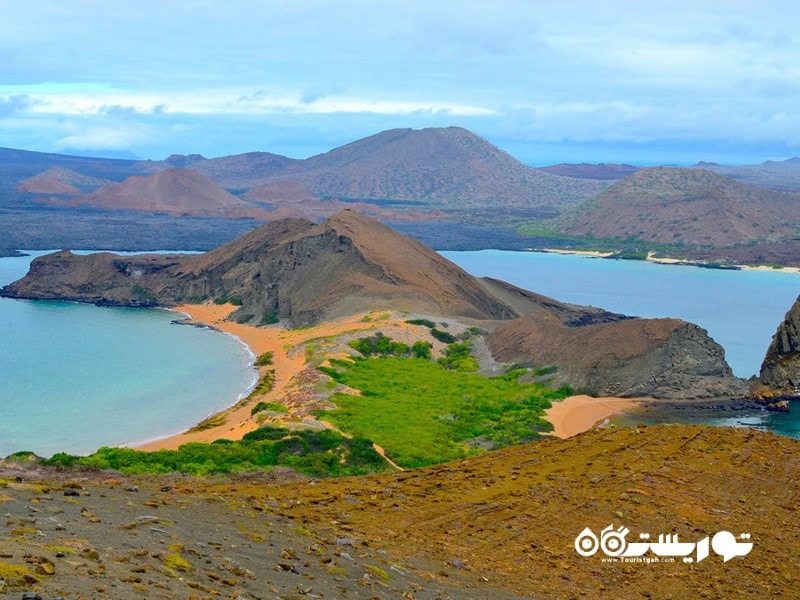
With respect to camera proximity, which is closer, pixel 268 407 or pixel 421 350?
pixel 268 407

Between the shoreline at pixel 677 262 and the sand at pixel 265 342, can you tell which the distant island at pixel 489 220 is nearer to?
the shoreline at pixel 677 262

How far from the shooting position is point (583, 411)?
130 feet

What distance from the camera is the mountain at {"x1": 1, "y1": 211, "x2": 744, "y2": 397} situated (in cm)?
4434

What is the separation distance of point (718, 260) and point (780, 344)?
77.4 m

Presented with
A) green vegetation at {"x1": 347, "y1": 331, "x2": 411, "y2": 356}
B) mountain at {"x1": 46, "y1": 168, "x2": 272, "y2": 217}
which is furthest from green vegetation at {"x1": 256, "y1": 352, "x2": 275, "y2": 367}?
mountain at {"x1": 46, "y1": 168, "x2": 272, "y2": 217}

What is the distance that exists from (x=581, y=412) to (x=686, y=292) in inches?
2198

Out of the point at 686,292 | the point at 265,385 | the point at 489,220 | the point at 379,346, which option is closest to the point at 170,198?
the point at 489,220

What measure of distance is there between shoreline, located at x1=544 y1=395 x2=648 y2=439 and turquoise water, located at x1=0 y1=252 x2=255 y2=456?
13307 millimetres

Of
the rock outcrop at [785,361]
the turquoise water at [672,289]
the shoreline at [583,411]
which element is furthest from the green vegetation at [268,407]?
the turquoise water at [672,289]

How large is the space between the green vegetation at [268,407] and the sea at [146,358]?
9.14 ft

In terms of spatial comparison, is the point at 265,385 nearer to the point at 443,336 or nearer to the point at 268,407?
the point at 268,407

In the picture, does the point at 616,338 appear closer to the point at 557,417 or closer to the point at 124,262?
the point at 557,417

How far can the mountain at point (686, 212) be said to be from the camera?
459ft

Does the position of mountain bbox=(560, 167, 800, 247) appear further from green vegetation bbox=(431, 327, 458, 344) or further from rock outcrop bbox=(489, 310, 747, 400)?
rock outcrop bbox=(489, 310, 747, 400)
